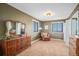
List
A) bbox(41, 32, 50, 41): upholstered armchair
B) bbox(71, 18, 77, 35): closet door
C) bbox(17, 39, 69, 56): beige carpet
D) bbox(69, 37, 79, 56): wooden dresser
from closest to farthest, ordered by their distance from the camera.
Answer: bbox(69, 37, 79, 56): wooden dresser < bbox(17, 39, 69, 56): beige carpet < bbox(71, 18, 77, 35): closet door < bbox(41, 32, 50, 41): upholstered armchair

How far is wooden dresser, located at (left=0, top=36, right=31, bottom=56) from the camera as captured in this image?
2617 millimetres

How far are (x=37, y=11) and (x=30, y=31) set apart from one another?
55 centimetres

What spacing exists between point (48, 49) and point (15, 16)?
3.87ft

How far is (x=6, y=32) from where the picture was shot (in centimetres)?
271

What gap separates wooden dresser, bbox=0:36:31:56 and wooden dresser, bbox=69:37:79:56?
1.07m

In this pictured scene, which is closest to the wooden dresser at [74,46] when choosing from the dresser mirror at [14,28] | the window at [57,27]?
the window at [57,27]

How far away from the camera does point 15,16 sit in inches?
109

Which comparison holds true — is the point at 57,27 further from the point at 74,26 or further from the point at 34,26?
the point at 34,26

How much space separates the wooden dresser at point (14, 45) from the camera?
2.62 meters

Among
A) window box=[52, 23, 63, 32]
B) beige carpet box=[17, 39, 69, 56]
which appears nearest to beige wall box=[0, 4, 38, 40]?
beige carpet box=[17, 39, 69, 56]

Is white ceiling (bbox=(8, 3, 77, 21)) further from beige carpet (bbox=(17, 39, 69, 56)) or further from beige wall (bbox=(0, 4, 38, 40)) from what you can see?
beige carpet (bbox=(17, 39, 69, 56))

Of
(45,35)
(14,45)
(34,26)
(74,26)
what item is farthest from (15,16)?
(74,26)

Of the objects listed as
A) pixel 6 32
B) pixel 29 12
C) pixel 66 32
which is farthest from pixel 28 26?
pixel 66 32

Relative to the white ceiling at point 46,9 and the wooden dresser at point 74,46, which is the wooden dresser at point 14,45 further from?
the wooden dresser at point 74,46
